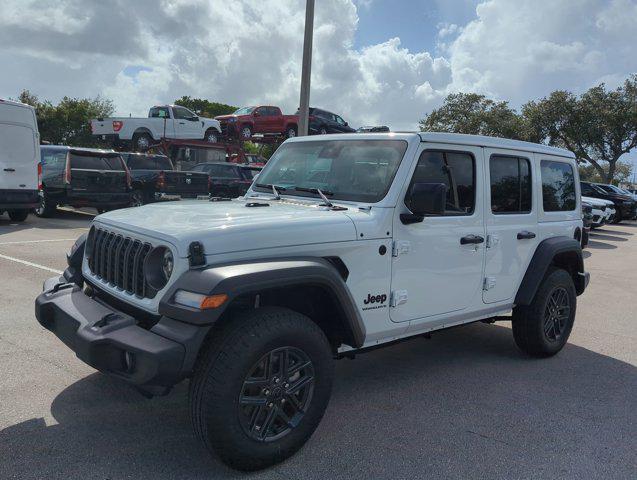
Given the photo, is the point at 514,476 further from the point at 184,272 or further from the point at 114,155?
the point at 114,155

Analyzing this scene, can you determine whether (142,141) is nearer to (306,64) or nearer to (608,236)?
(306,64)

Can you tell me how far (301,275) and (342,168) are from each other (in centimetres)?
129

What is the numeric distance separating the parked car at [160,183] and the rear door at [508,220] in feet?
36.3

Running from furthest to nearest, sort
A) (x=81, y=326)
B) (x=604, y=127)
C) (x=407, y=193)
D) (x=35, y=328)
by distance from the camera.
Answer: (x=604, y=127)
(x=35, y=328)
(x=407, y=193)
(x=81, y=326)

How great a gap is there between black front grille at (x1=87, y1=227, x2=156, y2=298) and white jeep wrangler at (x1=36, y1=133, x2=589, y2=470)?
1 cm

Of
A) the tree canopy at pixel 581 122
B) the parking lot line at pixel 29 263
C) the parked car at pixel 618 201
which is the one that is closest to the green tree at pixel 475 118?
the tree canopy at pixel 581 122

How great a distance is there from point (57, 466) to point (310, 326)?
1.48m

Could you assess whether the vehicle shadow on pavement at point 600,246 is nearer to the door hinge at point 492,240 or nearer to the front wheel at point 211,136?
the door hinge at point 492,240

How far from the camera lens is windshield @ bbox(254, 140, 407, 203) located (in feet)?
12.0

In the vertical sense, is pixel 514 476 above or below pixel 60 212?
below

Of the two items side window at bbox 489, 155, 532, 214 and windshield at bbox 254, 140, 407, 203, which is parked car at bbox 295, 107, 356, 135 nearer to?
side window at bbox 489, 155, 532, 214

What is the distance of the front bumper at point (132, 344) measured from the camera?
253cm

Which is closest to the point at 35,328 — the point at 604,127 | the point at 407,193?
the point at 407,193

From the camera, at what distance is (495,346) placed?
5.30 m
